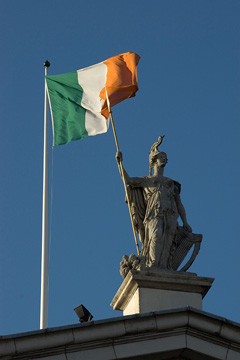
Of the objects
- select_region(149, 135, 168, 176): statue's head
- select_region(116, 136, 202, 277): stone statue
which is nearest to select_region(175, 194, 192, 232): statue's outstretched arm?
select_region(116, 136, 202, 277): stone statue

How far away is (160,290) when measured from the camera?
25.5m

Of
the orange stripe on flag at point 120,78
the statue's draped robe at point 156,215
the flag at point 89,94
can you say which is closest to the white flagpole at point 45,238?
the flag at point 89,94

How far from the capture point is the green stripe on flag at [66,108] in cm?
3416

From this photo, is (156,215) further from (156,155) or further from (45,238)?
(45,238)

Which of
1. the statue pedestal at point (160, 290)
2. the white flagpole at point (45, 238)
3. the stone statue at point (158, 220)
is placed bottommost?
the statue pedestal at point (160, 290)

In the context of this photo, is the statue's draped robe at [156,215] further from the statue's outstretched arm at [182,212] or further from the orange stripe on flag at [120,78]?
the orange stripe on flag at [120,78]

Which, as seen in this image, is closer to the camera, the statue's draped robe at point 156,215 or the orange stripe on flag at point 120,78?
the statue's draped robe at point 156,215

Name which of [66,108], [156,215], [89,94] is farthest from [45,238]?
[156,215]

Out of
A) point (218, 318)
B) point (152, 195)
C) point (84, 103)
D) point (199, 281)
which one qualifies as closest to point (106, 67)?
point (84, 103)

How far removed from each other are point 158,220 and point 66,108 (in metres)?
9.68

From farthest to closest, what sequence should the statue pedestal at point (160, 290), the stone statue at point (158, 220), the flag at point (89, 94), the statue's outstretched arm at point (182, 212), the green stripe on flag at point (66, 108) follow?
the green stripe on flag at point (66, 108)
the flag at point (89, 94)
the statue's outstretched arm at point (182, 212)
the stone statue at point (158, 220)
the statue pedestal at point (160, 290)

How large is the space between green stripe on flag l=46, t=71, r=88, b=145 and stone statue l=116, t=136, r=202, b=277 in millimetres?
6363

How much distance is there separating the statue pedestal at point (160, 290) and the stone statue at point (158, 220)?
0.46 m

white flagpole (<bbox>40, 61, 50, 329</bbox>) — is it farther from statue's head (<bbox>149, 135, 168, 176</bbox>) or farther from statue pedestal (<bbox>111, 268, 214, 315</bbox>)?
statue pedestal (<bbox>111, 268, 214, 315</bbox>)
